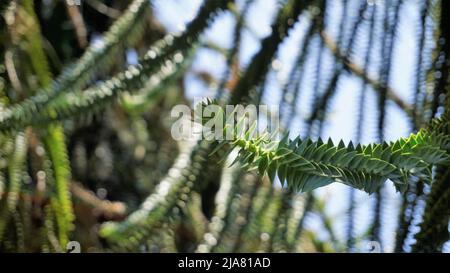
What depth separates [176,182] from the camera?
91 centimetres

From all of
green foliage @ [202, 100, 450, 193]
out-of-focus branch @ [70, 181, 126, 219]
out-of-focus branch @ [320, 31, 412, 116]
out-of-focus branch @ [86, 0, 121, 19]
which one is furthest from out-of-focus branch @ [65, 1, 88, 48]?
green foliage @ [202, 100, 450, 193]

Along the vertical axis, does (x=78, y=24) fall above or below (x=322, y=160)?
above

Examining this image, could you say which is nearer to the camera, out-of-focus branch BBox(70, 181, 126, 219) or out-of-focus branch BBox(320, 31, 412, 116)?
out-of-focus branch BBox(320, 31, 412, 116)

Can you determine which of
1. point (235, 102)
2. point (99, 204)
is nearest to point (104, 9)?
point (99, 204)

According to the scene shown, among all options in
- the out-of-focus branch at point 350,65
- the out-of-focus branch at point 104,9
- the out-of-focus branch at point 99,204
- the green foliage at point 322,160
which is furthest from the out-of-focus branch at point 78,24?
the green foliage at point 322,160

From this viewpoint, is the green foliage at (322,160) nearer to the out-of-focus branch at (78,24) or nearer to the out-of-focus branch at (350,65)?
the out-of-focus branch at (350,65)

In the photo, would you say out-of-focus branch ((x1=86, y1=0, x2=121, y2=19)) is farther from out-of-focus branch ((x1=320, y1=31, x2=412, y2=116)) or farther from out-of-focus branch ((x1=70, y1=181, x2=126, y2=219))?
out-of-focus branch ((x1=320, y1=31, x2=412, y2=116))

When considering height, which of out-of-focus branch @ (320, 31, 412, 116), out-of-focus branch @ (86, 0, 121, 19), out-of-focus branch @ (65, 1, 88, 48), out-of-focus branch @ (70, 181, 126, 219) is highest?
out-of-focus branch @ (86, 0, 121, 19)

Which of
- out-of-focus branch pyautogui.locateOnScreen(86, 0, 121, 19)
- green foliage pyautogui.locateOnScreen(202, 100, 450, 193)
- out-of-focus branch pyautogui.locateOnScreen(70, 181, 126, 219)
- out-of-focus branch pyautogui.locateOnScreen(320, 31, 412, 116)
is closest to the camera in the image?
green foliage pyautogui.locateOnScreen(202, 100, 450, 193)

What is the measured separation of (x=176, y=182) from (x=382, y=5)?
328 mm

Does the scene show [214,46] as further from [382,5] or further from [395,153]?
[395,153]

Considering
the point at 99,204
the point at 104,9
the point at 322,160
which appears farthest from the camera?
the point at 104,9

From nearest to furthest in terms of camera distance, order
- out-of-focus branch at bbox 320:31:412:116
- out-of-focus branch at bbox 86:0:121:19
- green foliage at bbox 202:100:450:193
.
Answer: green foliage at bbox 202:100:450:193 < out-of-focus branch at bbox 320:31:412:116 < out-of-focus branch at bbox 86:0:121:19

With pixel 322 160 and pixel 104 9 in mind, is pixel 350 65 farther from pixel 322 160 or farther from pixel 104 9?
pixel 104 9
